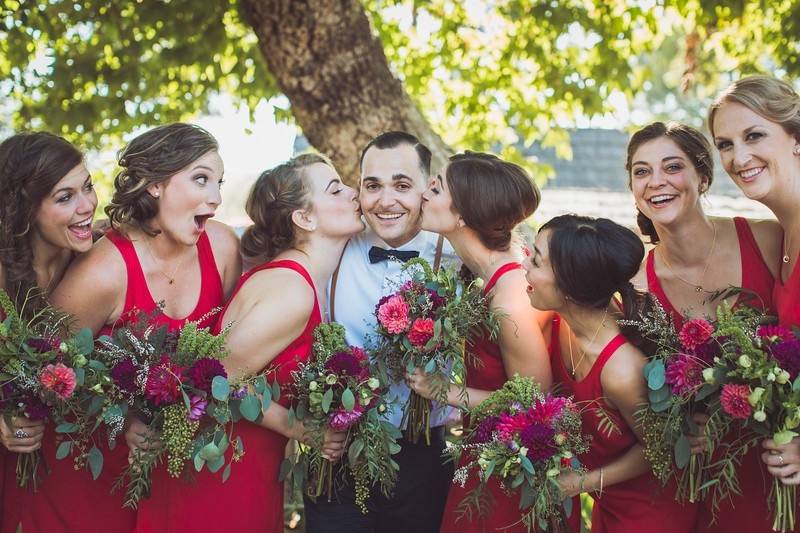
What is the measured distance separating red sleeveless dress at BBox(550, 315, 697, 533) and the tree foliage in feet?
17.9

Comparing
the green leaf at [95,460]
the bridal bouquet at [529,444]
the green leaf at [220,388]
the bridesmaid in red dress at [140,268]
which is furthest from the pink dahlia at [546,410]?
the green leaf at [95,460]

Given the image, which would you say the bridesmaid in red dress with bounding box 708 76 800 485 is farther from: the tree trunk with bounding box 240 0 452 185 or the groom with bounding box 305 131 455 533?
the tree trunk with bounding box 240 0 452 185

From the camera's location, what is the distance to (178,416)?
139 inches

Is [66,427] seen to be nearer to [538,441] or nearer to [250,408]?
[250,408]

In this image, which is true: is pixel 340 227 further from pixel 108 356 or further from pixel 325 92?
pixel 325 92

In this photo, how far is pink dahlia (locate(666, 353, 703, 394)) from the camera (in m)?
3.45

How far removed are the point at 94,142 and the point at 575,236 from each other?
6.63m

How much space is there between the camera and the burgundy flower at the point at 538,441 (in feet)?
11.1

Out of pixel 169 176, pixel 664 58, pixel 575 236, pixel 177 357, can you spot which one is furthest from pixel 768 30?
pixel 664 58

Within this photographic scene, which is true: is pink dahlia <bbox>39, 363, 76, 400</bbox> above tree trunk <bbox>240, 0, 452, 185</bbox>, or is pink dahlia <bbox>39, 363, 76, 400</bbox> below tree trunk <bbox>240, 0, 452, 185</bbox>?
below

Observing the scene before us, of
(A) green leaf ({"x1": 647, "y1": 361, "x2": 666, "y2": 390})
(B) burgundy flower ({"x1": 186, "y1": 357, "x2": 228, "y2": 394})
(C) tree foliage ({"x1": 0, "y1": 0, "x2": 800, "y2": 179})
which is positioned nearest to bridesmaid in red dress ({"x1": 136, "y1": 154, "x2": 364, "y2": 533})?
(B) burgundy flower ({"x1": 186, "y1": 357, "x2": 228, "y2": 394})

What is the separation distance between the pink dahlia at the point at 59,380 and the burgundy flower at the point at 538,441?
1912mm

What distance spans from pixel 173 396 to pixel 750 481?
264cm

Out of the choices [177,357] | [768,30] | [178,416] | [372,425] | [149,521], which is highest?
[768,30]
